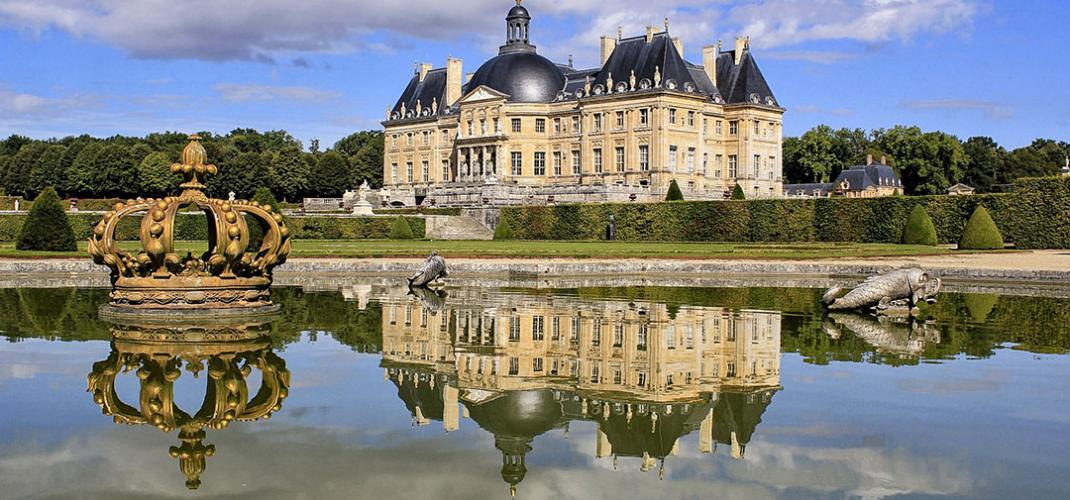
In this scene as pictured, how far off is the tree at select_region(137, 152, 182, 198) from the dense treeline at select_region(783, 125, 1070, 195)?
4265 centimetres

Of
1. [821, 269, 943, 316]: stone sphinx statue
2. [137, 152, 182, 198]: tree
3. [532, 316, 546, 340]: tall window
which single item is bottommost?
[532, 316, 546, 340]: tall window

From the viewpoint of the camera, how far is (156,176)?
69750 mm

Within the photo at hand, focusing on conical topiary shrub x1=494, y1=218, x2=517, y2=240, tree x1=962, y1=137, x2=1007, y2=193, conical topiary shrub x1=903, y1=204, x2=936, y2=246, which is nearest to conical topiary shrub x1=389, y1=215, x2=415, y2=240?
conical topiary shrub x1=494, y1=218, x2=517, y2=240

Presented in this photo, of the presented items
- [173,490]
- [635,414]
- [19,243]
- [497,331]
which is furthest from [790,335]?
[19,243]

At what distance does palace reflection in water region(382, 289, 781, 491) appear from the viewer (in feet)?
22.1

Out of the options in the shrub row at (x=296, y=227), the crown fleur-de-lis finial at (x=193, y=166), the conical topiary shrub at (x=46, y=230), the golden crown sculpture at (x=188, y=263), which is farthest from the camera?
the shrub row at (x=296, y=227)

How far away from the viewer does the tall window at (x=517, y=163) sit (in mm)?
63812

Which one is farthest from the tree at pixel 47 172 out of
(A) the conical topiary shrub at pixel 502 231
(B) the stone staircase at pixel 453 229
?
(A) the conical topiary shrub at pixel 502 231

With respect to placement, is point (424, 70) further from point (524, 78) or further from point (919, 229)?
point (919, 229)

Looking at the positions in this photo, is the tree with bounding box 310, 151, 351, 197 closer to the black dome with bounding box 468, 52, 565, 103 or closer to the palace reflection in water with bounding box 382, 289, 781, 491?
the black dome with bounding box 468, 52, 565, 103

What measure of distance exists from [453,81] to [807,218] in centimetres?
3758

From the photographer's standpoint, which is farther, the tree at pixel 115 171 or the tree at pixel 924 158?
the tree at pixel 924 158

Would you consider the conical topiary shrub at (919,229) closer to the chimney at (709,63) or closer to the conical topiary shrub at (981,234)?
the conical topiary shrub at (981,234)

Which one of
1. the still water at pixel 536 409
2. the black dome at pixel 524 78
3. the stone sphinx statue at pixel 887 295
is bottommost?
the still water at pixel 536 409
